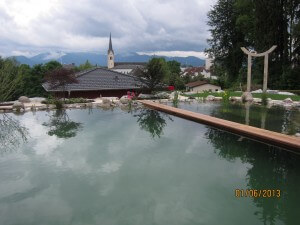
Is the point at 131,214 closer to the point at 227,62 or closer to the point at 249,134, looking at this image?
Answer: the point at 249,134

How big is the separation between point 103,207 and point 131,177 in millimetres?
1140

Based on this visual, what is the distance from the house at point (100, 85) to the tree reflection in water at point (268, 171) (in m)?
13.4

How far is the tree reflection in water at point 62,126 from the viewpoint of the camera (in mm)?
8817

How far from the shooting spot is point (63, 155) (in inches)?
260

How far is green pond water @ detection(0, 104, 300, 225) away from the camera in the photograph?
3.93 meters

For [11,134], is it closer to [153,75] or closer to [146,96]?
[146,96]

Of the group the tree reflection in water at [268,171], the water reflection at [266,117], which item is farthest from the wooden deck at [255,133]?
the water reflection at [266,117]

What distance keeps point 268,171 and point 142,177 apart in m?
2.45

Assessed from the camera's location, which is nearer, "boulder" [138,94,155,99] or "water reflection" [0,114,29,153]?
"water reflection" [0,114,29,153]

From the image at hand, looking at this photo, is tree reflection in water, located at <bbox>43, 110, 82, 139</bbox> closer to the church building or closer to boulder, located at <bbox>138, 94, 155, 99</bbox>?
boulder, located at <bbox>138, 94, 155, 99</bbox>

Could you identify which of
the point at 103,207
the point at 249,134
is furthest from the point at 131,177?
the point at 249,134

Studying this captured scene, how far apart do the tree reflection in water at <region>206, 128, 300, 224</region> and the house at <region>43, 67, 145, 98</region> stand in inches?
529
